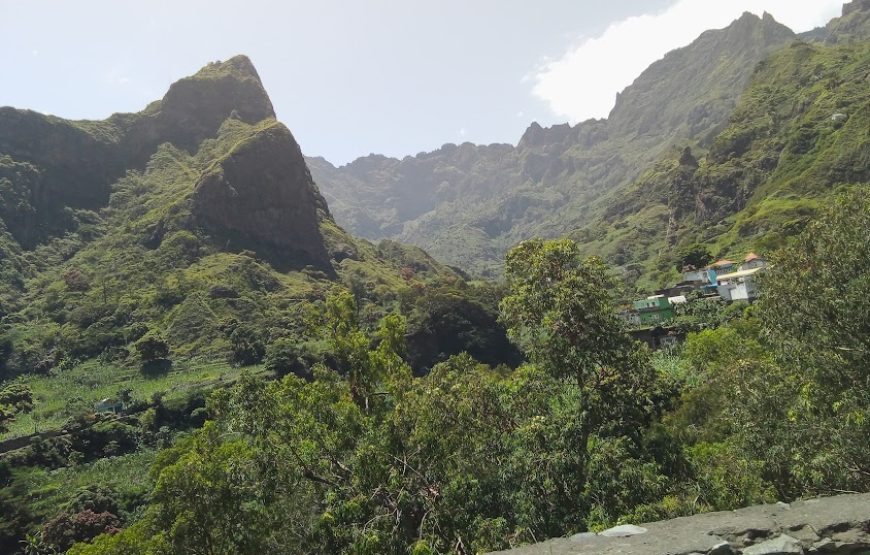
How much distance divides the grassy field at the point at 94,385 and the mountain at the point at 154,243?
592 centimetres

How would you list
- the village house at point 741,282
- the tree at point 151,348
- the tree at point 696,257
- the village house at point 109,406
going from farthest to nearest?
the tree at point 696,257 < the tree at point 151,348 < the village house at point 109,406 < the village house at point 741,282

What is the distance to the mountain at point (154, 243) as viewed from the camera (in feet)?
377

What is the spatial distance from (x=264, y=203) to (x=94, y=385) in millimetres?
77218

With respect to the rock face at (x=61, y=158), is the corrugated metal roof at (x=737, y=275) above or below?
below

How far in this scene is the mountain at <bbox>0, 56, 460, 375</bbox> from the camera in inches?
4520

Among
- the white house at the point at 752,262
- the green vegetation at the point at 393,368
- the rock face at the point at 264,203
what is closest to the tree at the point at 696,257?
the green vegetation at the point at 393,368

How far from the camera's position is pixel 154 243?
146875 millimetres

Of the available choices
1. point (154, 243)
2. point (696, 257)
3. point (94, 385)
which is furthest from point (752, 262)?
point (154, 243)

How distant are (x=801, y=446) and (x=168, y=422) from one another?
3255 inches

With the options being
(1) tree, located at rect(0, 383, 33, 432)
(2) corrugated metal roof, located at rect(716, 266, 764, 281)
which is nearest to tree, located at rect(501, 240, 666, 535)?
(2) corrugated metal roof, located at rect(716, 266, 764, 281)

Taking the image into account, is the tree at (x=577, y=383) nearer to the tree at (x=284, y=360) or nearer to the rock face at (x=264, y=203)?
the tree at (x=284, y=360)

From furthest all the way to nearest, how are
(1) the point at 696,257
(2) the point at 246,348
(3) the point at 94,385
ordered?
1. (1) the point at 696,257
2. (2) the point at 246,348
3. (3) the point at 94,385

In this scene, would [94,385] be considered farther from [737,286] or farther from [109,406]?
[737,286]

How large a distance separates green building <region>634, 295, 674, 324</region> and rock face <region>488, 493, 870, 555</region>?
8635 cm
